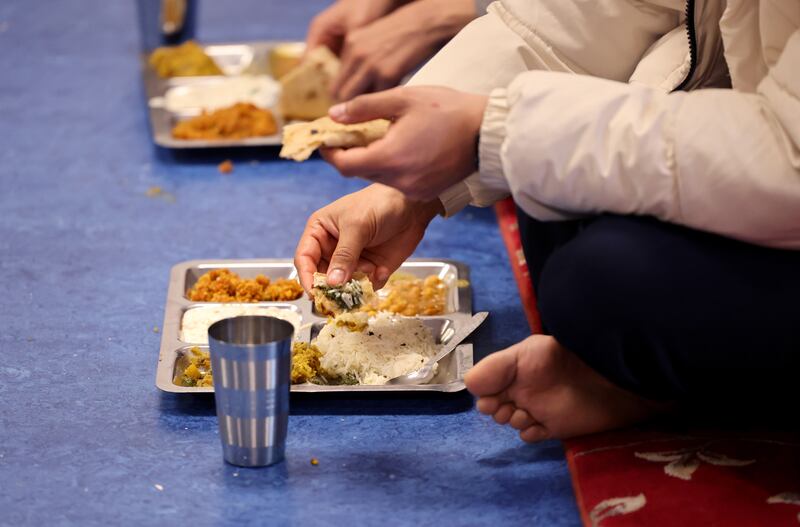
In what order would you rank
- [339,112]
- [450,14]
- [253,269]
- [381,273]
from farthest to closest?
[450,14] < [253,269] < [381,273] < [339,112]

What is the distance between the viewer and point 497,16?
1715 mm

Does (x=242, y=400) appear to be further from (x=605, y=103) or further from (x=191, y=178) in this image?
(x=191, y=178)

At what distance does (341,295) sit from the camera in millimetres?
1650

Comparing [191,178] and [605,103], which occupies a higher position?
[605,103]

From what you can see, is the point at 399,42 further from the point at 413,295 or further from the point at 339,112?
the point at 339,112

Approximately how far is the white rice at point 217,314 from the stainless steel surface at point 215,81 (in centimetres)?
83

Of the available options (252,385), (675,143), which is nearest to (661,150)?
(675,143)

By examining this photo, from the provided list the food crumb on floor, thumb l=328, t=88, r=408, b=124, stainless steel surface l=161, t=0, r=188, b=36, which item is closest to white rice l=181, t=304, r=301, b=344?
thumb l=328, t=88, r=408, b=124

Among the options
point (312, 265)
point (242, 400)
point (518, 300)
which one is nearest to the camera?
point (242, 400)

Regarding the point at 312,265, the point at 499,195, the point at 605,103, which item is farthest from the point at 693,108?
the point at 312,265

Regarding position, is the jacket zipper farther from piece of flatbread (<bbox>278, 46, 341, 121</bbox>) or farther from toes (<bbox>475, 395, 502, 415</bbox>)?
piece of flatbread (<bbox>278, 46, 341, 121</bbox>)

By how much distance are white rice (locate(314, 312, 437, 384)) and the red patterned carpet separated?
281mm

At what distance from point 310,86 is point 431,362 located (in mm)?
1152

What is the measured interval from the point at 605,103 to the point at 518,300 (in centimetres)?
72
